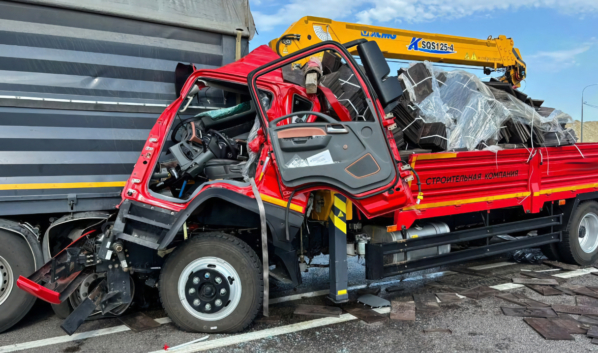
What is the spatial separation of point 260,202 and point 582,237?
503 cm

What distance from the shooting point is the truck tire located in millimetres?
5660

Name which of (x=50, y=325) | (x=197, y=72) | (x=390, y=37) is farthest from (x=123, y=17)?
(x=390, y=37)

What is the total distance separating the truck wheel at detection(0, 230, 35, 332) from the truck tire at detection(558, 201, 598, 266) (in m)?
6.28

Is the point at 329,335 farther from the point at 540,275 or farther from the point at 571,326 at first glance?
the point at 540,275

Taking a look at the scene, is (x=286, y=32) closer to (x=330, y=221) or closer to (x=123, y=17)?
(x=123, y=17)

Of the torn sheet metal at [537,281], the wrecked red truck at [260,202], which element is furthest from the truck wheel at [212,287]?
the torn sheet metal at [537,281]

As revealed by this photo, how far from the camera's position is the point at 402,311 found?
13.3 feet

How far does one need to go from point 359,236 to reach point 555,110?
3337mm

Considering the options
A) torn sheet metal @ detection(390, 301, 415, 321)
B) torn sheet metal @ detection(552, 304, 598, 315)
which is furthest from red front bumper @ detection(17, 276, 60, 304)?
torn sheet metal @ detection(552, 304, 598, 315)

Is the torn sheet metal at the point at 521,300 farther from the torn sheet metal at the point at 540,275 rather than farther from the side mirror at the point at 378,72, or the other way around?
the side mirror at the point at 378,72

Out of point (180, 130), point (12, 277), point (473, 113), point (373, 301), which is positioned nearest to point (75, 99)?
point (180, 130)

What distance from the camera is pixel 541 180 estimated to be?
5.20 meters

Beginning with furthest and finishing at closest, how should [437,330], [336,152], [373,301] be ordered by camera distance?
[373,301] → [437,330] → [336,152]

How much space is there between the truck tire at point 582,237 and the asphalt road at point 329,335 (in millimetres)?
1559
